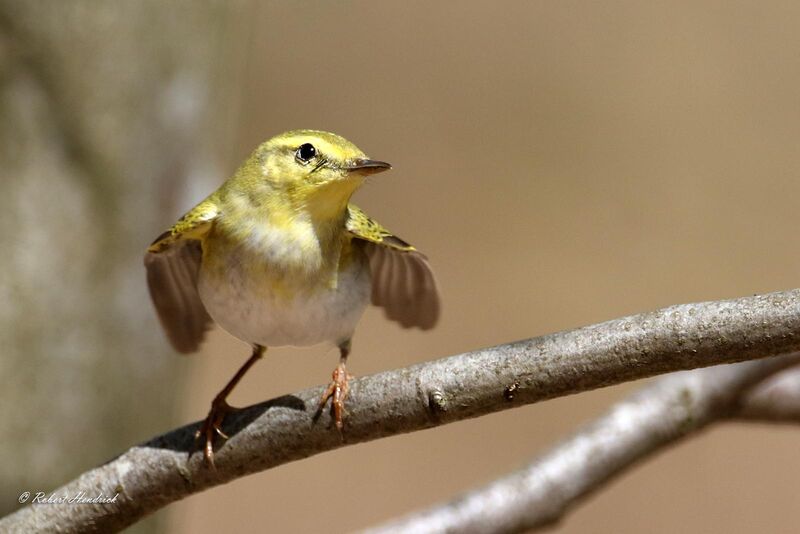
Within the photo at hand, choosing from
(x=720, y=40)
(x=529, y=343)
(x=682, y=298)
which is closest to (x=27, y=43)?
(x=529, y=343)

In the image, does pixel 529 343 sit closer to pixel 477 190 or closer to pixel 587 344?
pixel 587 344

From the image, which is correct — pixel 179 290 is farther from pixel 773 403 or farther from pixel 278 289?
pixel 773 403

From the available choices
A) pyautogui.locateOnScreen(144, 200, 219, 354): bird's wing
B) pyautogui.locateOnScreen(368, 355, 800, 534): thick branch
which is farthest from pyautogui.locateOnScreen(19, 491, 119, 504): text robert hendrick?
pyautogui.locateOnScreen(368, 355, 800, 534): thick branch

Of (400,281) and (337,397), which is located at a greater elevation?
(400,281)

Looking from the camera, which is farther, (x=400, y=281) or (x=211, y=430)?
(x=400, y=281)

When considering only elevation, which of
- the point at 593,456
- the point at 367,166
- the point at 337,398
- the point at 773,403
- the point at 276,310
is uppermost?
the point at 367,166

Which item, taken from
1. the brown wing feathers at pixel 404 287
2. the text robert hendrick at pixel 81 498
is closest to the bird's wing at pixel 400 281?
the brown wing feathers at pixel 404 287

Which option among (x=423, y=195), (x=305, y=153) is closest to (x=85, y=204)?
(x=305, y=153)
